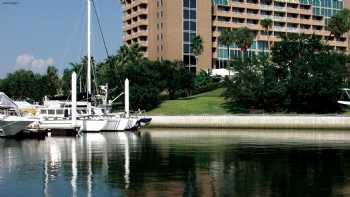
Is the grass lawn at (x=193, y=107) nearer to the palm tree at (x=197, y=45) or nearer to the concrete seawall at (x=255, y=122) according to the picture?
the concrete seawall at (x=255, y=122)

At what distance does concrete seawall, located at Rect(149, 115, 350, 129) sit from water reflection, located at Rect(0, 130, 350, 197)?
52771 millimetres

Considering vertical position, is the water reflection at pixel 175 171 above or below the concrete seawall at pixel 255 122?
below

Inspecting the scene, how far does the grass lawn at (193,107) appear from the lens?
136225mm

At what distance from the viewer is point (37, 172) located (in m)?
42.9

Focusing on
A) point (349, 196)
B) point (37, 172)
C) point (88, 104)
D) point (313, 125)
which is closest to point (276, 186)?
point (349, 196)

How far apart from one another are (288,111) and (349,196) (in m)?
103

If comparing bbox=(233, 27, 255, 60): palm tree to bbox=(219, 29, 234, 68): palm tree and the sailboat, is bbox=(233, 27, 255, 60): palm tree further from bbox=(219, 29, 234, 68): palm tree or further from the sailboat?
the sailboat

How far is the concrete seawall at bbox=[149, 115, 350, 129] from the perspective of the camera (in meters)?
116

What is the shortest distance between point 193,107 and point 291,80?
22.9 meters

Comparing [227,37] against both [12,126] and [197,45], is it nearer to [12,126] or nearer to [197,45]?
[197,45]

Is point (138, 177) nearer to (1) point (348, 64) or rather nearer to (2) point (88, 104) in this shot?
(2) point (88, 104)

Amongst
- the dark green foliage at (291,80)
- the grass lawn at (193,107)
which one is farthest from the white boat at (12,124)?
the dark green foliage at (291,80)

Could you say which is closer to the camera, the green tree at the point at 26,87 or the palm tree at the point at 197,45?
the green tree at the point at 26,87

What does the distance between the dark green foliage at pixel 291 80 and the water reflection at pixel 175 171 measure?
215ft
